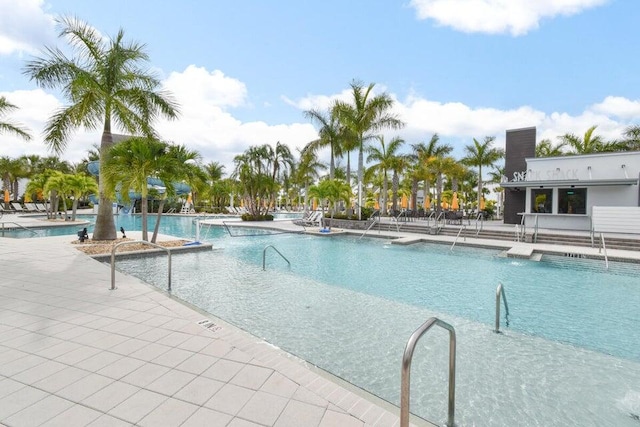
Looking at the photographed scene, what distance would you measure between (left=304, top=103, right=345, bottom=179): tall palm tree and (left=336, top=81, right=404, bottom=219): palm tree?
1132 millimetres

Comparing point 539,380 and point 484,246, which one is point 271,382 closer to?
point 539,380

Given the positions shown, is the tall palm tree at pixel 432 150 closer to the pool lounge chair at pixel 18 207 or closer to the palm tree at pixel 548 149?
the palm tree at pixel 548 149

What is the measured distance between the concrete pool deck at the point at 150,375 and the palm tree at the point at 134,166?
20.4ft

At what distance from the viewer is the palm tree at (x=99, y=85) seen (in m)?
11.5

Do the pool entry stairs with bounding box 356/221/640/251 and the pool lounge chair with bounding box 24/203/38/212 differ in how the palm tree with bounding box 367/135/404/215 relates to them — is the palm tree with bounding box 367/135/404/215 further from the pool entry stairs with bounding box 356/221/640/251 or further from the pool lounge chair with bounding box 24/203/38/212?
the pool lounge chair with bounding box 24/203/38/212

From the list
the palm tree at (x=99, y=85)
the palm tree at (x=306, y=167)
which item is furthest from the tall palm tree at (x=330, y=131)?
the palm tree at (x=99, y=85)

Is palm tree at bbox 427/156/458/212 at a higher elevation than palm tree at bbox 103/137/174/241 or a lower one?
higher

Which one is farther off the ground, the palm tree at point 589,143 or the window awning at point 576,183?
the palm tree at point 589,143

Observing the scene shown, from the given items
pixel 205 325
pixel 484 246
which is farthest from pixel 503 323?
pixel 484 246

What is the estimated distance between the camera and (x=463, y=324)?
17.9 ft

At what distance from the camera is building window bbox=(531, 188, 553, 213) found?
772 inches

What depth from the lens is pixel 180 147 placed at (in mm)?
12656

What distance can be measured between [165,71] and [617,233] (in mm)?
22395

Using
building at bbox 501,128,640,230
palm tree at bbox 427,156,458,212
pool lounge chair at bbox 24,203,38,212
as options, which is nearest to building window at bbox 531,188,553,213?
building at bbox 501,128,640,230
